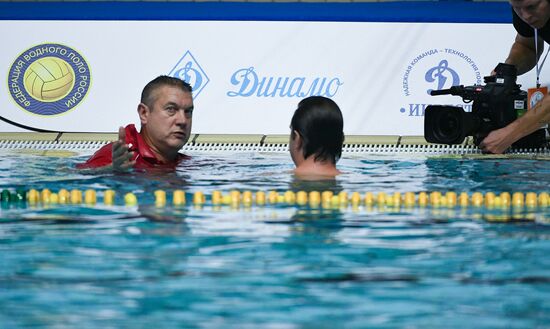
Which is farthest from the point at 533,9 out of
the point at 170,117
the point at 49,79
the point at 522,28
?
the point at 49,79

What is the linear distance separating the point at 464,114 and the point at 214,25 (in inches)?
85.7

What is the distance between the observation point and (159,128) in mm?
5203

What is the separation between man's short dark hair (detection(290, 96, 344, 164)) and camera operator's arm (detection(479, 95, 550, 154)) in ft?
3.66

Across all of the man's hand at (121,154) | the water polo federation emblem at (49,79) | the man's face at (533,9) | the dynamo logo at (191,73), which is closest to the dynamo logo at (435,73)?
the dynamo logo at (191,73)

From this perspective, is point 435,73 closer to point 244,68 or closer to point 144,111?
point 244,68

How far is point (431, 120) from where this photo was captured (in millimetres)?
6312

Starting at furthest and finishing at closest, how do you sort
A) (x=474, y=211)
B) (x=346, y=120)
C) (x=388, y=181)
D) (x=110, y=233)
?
(x=346, y=120) → (x=388, y=181) → (x=474, y=211) → (x=110, y=233)

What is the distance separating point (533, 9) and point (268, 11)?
8.16 ft

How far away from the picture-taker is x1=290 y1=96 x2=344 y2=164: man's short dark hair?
4.66m

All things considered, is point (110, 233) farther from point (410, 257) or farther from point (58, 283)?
point (410, 257)

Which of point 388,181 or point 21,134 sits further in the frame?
point 21,134

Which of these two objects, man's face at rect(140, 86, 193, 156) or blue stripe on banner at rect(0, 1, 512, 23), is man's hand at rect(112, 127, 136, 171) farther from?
blue stripe on banner at rect(0, 1, 512, 23)

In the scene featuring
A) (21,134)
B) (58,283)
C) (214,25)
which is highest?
(214,25)

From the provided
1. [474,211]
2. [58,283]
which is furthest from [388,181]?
[58,283]
